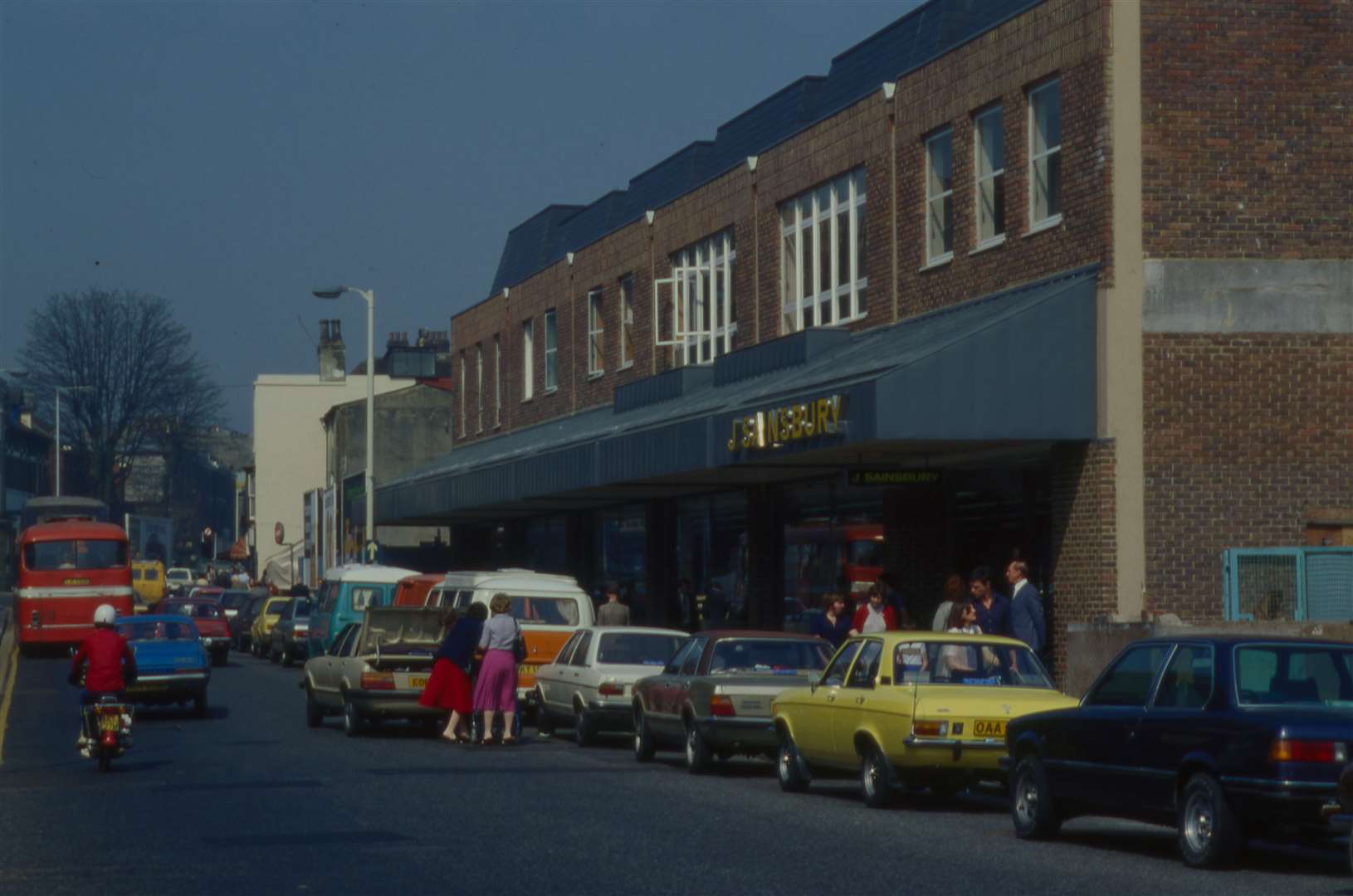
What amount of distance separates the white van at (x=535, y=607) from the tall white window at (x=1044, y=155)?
7.34 metres

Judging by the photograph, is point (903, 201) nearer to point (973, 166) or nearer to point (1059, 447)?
point (973, 166)

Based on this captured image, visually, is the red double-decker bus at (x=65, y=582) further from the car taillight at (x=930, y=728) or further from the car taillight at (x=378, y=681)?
the car taillight at (x=930, y=728)

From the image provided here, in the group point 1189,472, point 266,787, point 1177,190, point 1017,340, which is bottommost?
point 266,787

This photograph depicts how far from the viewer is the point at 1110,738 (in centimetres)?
1346

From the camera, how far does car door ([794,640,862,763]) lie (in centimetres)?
1709

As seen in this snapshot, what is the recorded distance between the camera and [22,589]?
156ft

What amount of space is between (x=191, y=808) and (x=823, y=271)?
62.4 feet

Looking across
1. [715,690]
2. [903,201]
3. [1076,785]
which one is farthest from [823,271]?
[1076,785]

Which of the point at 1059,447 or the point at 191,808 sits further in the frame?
the point at 1059,447

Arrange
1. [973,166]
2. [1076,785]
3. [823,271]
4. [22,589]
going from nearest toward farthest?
[1076,785]
[973,166]
[823,271]
[22,589]

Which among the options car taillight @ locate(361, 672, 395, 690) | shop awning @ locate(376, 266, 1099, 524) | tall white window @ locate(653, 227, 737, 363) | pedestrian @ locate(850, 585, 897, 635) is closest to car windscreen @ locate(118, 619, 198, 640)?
shop awning @ locate(376, 266, 1099, 524)

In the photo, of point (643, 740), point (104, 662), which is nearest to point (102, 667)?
point (104, 662)

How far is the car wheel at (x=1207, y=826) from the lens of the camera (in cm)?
1227

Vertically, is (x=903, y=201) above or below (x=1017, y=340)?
above
